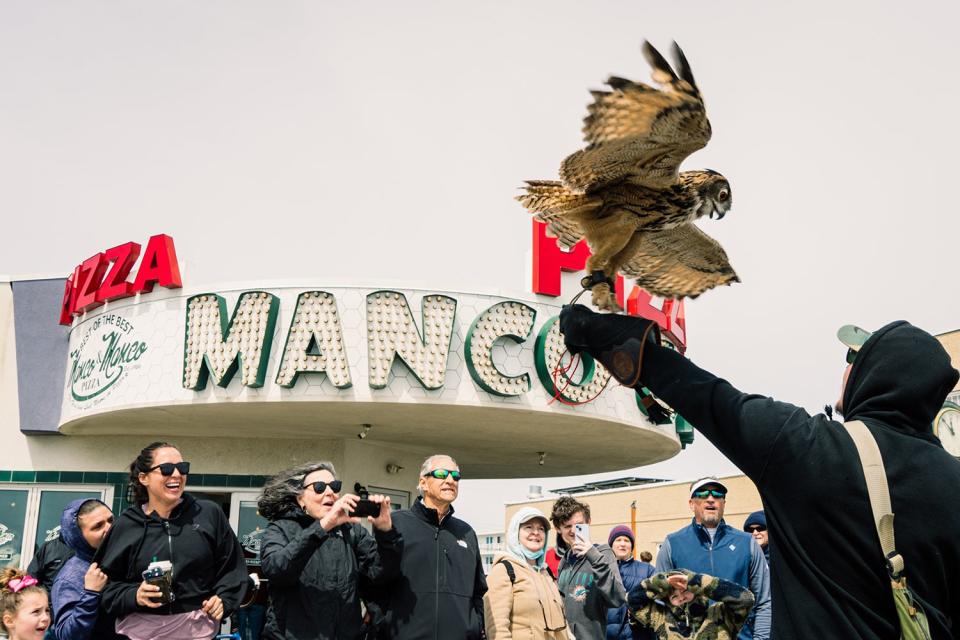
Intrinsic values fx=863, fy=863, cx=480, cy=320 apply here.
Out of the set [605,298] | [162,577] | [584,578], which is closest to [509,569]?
[584,578]

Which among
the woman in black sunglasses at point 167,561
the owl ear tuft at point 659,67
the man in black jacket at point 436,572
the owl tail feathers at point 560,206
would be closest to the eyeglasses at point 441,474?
the man in black jacket at point 436,572

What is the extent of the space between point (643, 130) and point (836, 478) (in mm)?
1278

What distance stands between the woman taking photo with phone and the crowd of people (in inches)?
0.4

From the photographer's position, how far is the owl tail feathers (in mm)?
2926

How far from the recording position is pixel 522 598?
554 cm

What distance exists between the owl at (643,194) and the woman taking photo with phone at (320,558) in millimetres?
1979

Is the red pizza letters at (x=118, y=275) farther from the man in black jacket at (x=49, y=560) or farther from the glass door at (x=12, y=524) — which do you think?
the man in black jacket at (x=49, y=560)

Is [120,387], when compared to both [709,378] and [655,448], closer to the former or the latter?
[655,448]

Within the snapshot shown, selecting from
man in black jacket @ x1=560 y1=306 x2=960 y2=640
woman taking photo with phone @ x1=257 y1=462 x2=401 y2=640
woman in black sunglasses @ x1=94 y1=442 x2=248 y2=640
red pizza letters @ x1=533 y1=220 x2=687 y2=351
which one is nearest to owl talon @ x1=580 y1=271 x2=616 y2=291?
man in black jacket @ x1=560 y1=306 x2=960 y2=640

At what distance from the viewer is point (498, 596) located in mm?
5449

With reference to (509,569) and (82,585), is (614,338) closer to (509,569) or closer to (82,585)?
(82,585)

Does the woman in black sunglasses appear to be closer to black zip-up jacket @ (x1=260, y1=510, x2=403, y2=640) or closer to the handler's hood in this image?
black zip-up jacket @ (x1=260, y1=510, x2=403, y2=640)

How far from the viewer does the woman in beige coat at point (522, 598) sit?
5.40m

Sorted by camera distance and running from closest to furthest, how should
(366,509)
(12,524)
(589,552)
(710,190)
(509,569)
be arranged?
(710,190), (366,509), (509,569), (589,552), (12,524)
